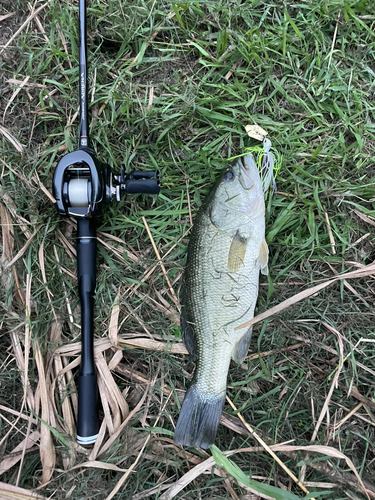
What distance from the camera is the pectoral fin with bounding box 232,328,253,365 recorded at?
208 centimetres

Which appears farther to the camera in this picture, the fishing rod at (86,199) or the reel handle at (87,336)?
the reel handle at (87,336)

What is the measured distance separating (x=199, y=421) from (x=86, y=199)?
1498mm

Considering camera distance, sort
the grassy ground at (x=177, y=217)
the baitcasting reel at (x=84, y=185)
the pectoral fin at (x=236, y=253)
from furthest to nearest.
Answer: the grassy ground at (x=177, y=217) → the pectoral fin at (x=236, y=253) → the baitcasting reel at (x=84, y=185)

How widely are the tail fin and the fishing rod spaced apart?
0.53 metres

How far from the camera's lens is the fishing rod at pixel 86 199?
1.93m

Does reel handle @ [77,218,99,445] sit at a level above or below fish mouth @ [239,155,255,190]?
below

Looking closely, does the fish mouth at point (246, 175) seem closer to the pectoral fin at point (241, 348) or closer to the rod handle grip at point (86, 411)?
the pectoral fin at point (241, 348)

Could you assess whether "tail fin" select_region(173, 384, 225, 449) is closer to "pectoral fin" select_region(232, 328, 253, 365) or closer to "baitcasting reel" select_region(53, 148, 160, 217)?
"pectoral fin" select_region(232, 328, 253, 365)

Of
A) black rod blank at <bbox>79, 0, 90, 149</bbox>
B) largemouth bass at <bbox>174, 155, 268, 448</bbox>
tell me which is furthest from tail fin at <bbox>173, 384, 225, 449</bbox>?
black rod blank at <bbox>79, 0, 90, 149</bbox>

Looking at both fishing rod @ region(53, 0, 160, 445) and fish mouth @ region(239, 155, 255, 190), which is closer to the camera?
fishing rod @ region(53, 0, 160, 445)

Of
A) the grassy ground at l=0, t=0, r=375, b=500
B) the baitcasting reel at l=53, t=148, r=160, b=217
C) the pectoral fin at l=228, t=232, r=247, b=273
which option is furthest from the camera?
the grassy ground at l=0, t=0, r=375, b=500

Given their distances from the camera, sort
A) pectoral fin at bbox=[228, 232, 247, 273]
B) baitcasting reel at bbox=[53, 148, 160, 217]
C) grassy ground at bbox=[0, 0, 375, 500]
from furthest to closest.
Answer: grassy ground at bbox=[0, 0, 375, 500]
pectoral fin at bbox=[228, 232, 247, 273]
baitcasting reel at bbox=[53, 148, 160, 217]

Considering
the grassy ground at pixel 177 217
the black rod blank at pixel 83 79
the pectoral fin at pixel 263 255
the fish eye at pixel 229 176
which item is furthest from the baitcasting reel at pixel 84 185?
the pectoral fin at pixel 263 255

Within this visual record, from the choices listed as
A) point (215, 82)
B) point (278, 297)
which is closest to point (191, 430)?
point (278, 297)
